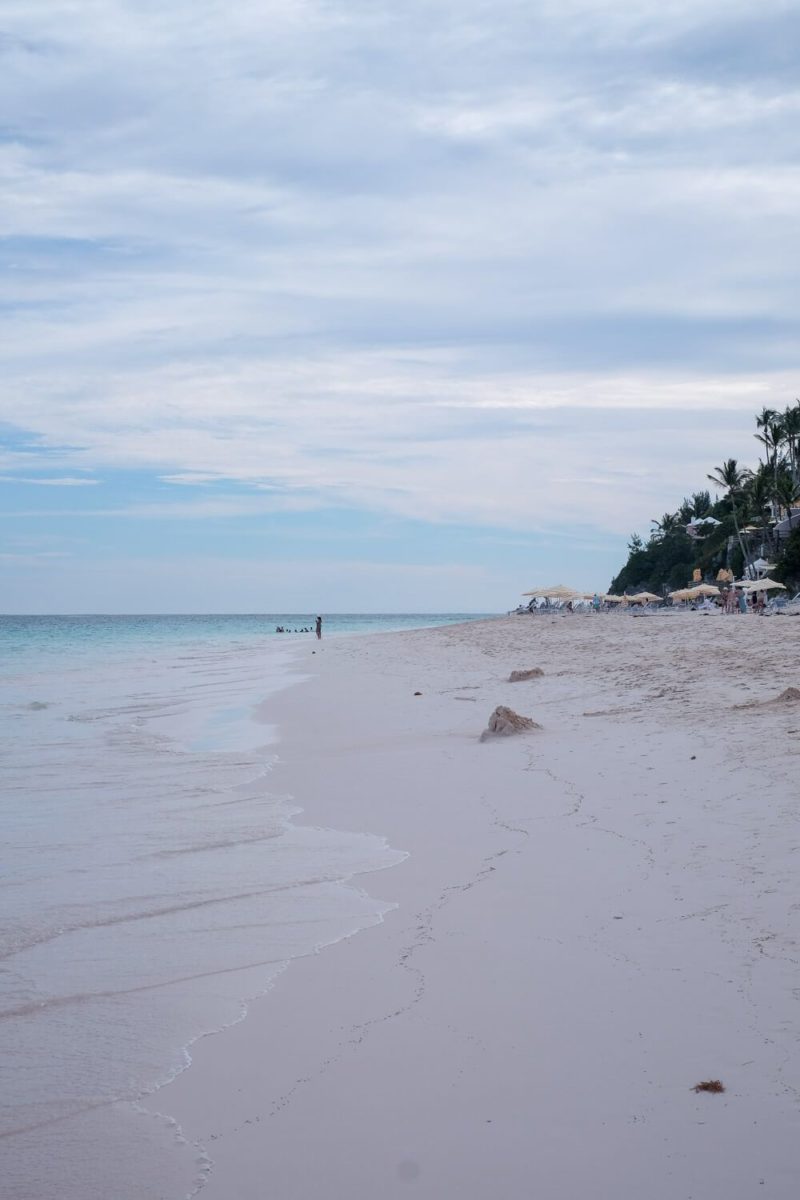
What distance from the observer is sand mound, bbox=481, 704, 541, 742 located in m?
12.2

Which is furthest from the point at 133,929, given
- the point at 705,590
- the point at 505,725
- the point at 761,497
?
the point at 761,497

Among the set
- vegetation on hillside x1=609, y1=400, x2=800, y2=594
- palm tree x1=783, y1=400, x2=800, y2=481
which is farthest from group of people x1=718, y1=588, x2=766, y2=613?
palm tree x1=783, y1=400, x2=800, y2=481

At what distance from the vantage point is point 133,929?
6.00 metres

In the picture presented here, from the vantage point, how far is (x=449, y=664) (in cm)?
2798

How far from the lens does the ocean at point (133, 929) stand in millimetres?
3666

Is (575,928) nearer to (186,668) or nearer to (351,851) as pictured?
(351,851)

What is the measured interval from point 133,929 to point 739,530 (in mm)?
76998

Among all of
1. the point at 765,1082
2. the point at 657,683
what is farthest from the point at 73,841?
the point at 657,683

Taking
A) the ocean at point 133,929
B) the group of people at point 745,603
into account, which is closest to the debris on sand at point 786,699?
the ocean at point 133,929

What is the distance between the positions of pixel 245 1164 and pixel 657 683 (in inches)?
499

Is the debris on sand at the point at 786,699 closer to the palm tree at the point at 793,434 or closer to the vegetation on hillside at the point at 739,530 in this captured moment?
the vegetation on hillside at the point at 739,530

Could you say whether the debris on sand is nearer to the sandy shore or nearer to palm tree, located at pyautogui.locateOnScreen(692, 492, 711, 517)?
the sandy shore

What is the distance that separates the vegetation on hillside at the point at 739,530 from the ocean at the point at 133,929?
54265 millimetres

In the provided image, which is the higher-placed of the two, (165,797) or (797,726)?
(797,726)
